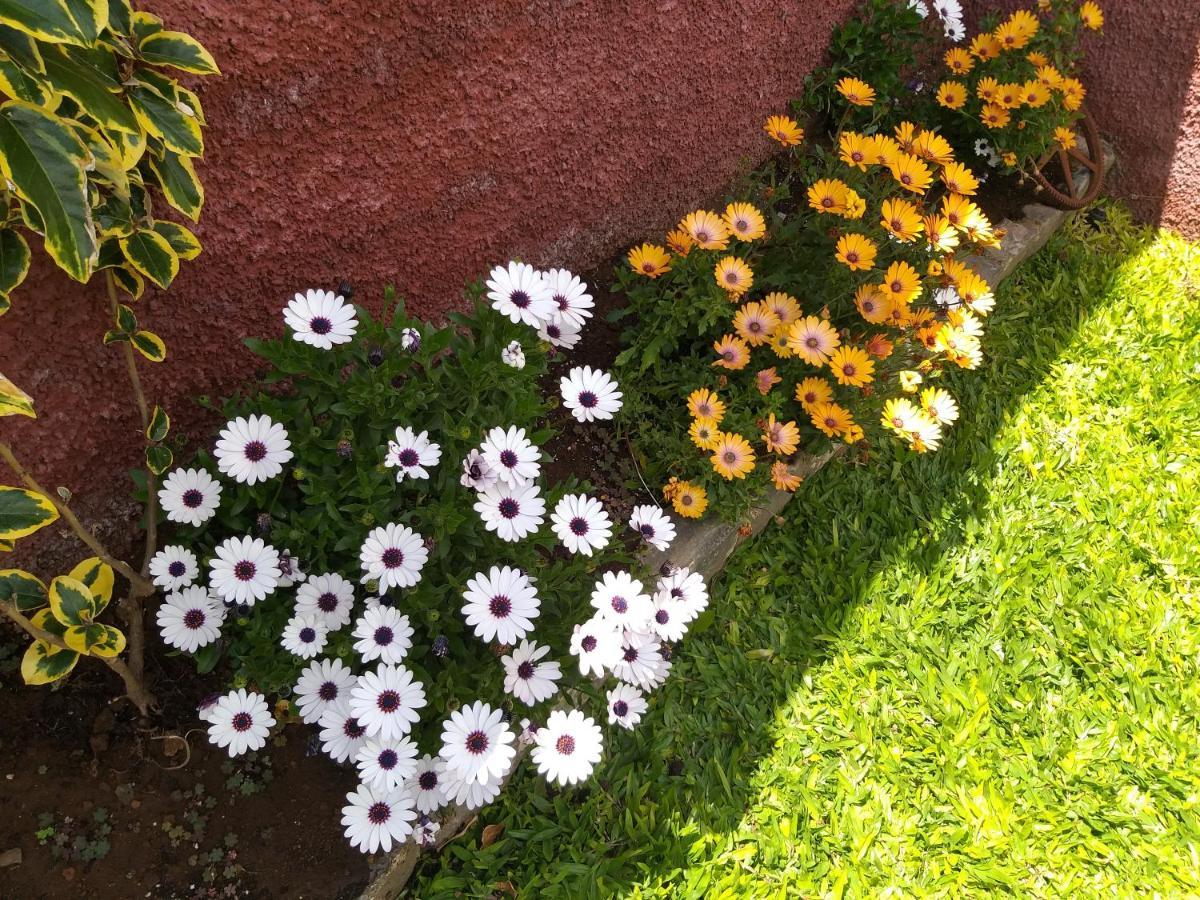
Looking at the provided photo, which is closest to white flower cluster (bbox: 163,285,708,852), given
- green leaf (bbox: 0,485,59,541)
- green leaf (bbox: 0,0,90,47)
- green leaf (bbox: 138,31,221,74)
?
green leaf (bbox: 0,485,59,541)

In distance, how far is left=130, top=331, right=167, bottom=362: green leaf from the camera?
1701 mm

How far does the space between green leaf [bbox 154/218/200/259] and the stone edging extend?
124 cm

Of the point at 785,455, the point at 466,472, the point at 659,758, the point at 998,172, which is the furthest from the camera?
the point at 998,172

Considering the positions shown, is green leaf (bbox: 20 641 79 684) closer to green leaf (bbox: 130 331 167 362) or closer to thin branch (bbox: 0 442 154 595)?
thin branch (bbox: 0 442 154 595)

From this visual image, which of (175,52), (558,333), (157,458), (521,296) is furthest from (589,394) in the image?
(175,52)

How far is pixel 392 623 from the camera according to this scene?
171 centimetres

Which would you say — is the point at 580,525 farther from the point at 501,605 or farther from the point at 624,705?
the point at 624,705

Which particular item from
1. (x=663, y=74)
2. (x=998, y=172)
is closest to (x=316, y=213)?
(x=663, y=74)

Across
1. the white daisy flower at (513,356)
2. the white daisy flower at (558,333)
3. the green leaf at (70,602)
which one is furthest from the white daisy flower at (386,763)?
the white daisy flower at (558,333)

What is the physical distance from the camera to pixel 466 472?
1.79 metres

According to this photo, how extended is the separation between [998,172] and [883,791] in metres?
2.63

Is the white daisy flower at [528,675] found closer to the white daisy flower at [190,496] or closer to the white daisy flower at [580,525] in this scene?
the white daisy flower at [580,525]

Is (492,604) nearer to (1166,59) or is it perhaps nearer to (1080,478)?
(1080,478)

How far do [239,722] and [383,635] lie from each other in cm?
35
